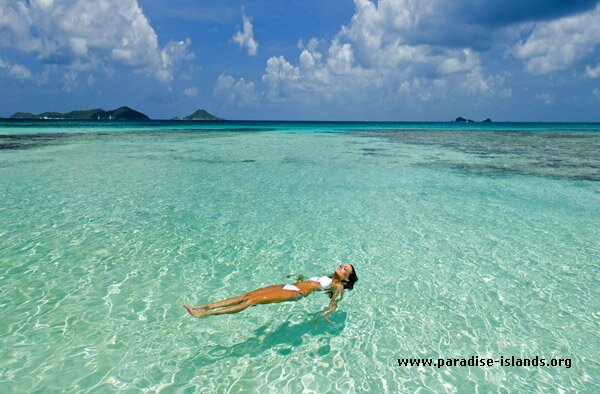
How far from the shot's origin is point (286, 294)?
6.20m

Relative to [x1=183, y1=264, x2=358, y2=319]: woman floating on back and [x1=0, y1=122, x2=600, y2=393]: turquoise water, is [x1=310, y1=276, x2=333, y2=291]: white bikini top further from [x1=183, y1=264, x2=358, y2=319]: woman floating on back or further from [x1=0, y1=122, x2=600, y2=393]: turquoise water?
[x1=0, y1=122, x2=600, y2=393]: turquoise water

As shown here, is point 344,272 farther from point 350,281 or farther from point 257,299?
point 257,299

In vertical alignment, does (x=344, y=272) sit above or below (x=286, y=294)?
above

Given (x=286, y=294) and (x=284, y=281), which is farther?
(x=284, y=281)

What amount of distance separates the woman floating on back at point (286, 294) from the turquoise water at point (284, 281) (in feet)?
0.99

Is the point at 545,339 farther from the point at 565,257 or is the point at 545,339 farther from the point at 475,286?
the point at 565,257

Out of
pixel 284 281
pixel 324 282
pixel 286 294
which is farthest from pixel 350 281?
pixel 284 281

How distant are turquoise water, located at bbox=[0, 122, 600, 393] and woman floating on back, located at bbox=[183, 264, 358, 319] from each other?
0.30 meters

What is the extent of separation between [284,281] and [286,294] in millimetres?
1437

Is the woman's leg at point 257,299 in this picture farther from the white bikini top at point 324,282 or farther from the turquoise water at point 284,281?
the white bikini top at point 324,282

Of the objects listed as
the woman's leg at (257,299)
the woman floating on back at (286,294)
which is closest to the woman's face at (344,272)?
the woman floating on back at (286,294)

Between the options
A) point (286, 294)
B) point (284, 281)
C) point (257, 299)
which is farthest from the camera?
point (284, 281)

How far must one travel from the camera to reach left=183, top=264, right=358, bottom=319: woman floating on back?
18.9ft

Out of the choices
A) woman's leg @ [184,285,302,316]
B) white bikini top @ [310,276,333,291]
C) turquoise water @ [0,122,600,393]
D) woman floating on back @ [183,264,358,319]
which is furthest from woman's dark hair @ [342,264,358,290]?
woman's leg @ [184,285,302,316]
